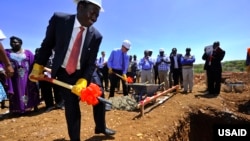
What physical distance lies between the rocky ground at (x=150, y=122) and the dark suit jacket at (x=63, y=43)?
129 centimetres

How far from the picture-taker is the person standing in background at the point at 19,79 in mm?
6598

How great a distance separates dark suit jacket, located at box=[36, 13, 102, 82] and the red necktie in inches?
3.3

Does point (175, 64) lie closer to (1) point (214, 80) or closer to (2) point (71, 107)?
(1) point (214, 80)

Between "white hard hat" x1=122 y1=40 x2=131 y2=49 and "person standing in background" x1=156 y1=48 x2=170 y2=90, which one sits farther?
"person standing in background" x1=156 y1=48 x2=170 y2=90

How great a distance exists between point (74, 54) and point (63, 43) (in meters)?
0.20

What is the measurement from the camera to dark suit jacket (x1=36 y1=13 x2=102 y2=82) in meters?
3.60

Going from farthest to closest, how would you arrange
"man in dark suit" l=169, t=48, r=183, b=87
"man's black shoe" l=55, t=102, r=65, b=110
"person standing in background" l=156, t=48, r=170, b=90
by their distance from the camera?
"man in dark suit" l=169, t=48, r=183, b=87, "person standing in background" l=156, t=48, r=170, b=90, "man's black shoe" l=55, t=102, r=65, b=110

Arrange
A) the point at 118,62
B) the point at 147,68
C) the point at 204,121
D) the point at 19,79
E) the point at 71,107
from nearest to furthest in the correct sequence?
the point at 71,107, the point at 19,79, the point at 118,62, the point at 204,121, the point at 147,68

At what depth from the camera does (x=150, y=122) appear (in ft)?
19.7

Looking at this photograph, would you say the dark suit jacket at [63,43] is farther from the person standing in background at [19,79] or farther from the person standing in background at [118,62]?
the person standing in background at [118,62]

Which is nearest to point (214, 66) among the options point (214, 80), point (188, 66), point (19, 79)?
point (214, 80)

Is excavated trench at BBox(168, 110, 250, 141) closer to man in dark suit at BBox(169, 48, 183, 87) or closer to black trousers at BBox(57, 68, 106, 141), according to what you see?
man in dark suit at BBox(169, 48, 183, 87)

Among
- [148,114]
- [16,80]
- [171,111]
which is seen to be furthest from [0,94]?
[171,111]

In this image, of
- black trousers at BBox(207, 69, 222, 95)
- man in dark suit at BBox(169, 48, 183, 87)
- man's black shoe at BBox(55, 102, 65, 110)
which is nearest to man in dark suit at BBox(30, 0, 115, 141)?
man's black shoe at BBox(55, 102, 65, 110)
